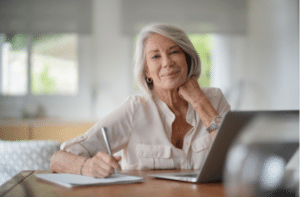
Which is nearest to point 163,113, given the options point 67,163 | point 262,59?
point 67,163

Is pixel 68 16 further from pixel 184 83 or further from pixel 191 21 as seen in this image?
pixel 184 83

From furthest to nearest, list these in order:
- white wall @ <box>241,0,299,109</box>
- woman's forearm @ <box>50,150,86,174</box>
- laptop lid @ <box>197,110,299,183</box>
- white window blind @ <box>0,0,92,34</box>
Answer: white wall @ <box>241,0,299,109</box> < white window blind @ <box>0,0,92,34</box> < woman's forearm @ <box>50,150,86,174</box> < laptop lid @ <box>197,110,299,183</box>

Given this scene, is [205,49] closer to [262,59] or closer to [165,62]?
[262,59]

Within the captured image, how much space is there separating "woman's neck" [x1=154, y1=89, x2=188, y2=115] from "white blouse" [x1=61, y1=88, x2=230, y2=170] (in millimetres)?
34

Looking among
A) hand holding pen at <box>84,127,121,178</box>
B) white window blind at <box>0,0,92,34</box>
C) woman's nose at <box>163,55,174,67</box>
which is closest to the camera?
hand holding pen at <box>84,127,121,178</box>

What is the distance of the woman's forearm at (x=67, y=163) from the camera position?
103 centimetres

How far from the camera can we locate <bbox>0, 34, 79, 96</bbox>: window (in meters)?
4.48

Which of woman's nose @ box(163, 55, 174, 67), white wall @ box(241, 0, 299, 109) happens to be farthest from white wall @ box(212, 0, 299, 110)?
woman's nose @ box(163, 55, 174, 67)

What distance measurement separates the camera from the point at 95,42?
451 cm

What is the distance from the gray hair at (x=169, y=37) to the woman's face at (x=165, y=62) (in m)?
0.02

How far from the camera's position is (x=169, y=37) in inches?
56.5

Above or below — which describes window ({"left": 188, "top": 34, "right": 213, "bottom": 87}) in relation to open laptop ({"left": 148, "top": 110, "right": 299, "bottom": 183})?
above

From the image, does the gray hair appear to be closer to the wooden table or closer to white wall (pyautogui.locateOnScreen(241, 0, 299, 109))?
the wooden table

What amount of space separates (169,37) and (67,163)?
2.22 ft
